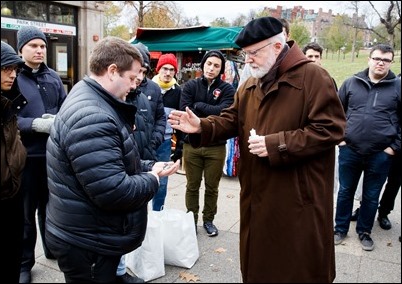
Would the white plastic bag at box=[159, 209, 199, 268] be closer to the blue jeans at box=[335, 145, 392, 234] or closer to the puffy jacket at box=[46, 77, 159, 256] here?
the puffy jacket at box=[46, 77, 159, 256]

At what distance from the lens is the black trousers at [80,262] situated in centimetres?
187

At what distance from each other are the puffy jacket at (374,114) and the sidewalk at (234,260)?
1.00m

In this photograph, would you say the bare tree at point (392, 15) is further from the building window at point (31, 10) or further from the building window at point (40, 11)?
the building window at point (31, 10)

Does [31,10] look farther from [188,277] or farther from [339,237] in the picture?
[339,237]

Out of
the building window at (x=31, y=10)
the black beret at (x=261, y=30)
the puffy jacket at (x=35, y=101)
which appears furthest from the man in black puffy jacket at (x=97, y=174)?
the building window at (x=31, y=10)

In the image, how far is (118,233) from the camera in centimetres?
192

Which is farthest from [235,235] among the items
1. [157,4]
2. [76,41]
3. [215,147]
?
[76,41]

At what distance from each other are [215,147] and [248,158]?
159 centimetres

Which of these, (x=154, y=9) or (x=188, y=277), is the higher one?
(x=154, y=9)

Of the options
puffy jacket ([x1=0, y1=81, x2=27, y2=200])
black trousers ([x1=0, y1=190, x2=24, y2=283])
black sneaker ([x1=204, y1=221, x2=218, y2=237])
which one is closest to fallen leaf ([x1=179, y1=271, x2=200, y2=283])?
black sneaker ([x1=204, y1=221, x2=218, y2=237])

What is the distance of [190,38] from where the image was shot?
6695 mm

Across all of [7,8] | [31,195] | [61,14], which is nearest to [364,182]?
[31,195]

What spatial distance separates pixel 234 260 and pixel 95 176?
2.08 metres

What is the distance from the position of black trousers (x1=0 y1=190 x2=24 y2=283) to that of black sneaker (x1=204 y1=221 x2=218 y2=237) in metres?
1.99
